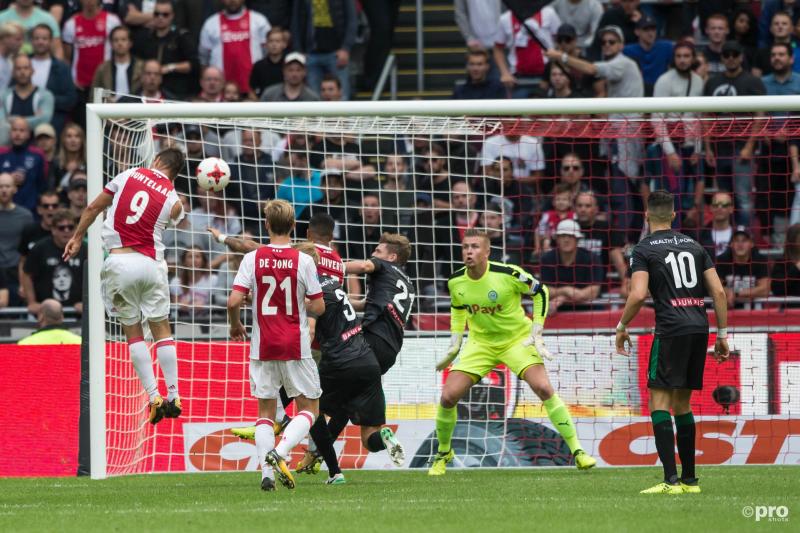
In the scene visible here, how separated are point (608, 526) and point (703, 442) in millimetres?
6021

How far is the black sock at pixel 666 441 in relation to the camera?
9516 mm

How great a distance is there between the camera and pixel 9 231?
1667 centimetres

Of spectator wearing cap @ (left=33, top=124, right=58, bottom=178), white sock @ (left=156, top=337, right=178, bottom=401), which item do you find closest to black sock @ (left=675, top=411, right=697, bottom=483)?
white sock @ (left=156, top=337, right=178, bottom=401)

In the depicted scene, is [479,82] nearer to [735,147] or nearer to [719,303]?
[735,147]

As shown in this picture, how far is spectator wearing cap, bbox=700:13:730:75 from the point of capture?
17.8 m

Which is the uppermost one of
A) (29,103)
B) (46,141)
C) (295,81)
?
(295,81)

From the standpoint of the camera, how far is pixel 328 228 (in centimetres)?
1141

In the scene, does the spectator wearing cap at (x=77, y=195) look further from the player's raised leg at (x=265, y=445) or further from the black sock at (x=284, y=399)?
the player's raised leg at (x=265, y=445)

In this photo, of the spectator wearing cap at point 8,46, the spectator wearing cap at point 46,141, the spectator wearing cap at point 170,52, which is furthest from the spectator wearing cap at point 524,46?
the spectator wearing cap at point 8,46

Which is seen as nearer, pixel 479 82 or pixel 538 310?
pixel 538 310

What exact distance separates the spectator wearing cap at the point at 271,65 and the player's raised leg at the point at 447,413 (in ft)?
24.3

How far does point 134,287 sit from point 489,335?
3417 millimetres

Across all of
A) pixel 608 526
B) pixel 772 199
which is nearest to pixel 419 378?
pixel 772 199

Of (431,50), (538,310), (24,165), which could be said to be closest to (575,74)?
(431,50)
